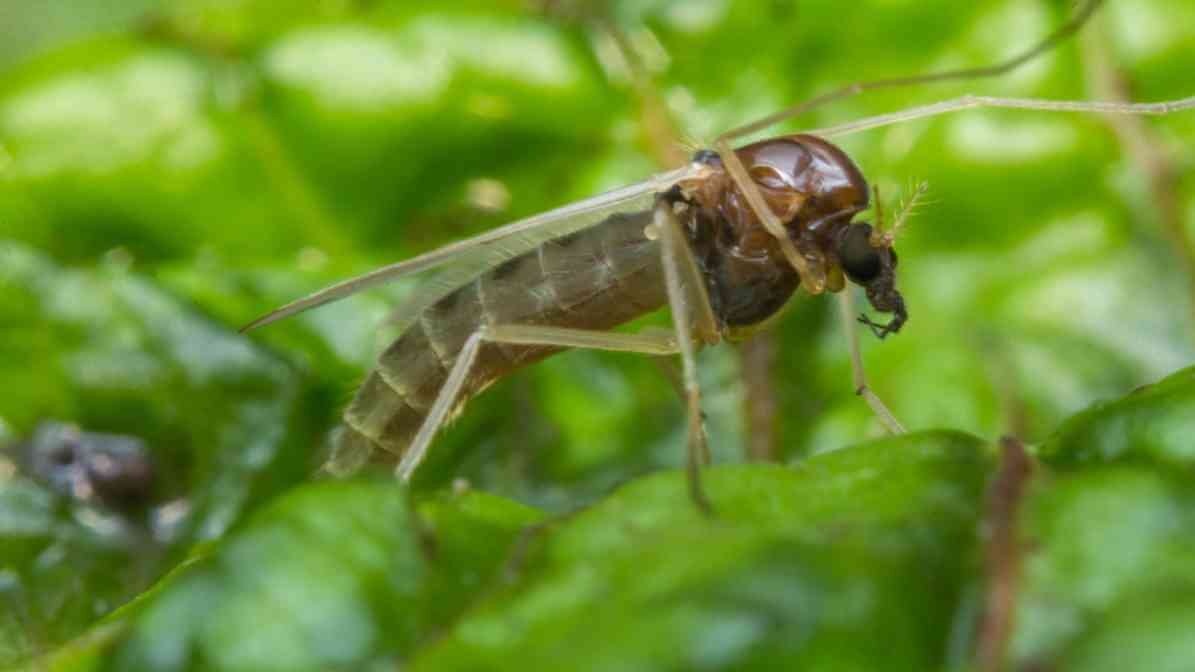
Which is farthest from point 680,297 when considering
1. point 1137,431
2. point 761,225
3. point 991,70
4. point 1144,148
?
point 1144,148

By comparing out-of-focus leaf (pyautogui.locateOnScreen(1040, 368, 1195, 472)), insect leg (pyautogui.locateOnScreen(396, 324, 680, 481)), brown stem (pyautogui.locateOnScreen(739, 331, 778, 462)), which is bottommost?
insect leg (pyautogui.locateOnScreen(396, 324, 680, 481))

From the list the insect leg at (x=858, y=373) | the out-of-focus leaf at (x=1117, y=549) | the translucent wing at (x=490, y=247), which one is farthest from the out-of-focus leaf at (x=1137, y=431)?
the translucent wing at (x=490, y=247)

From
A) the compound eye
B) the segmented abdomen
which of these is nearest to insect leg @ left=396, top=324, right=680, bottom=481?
the segmented abdomen

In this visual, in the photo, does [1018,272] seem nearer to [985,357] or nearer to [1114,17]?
[985,357]

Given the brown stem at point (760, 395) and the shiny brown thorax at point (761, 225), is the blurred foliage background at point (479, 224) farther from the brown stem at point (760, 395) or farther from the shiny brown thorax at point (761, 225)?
the shiny brown thorax at point (761, 225)

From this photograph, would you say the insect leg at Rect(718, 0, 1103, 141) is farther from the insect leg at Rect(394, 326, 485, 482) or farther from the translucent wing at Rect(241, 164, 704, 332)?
the insect leg at Rect(394, 326, 485, 482)

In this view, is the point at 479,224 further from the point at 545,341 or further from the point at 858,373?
the point at 858,373
